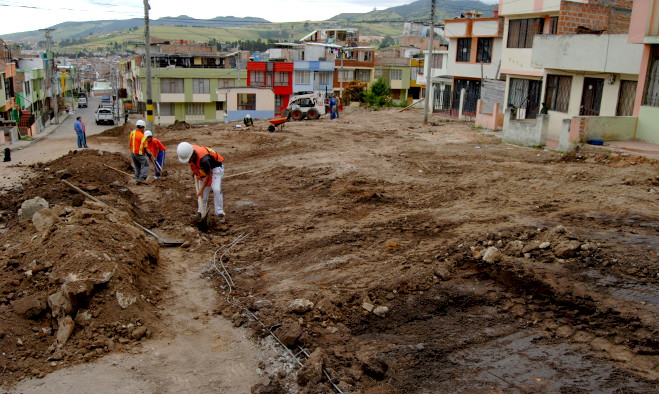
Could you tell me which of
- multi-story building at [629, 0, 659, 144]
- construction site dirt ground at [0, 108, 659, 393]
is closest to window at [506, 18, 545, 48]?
multi-story building at [629, 0, 659, 144]

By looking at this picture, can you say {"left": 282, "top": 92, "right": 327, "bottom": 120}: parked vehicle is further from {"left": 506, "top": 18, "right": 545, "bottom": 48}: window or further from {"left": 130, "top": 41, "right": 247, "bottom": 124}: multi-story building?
{"left": 130, "top": 41, "right": 247, "bottom": 124}: multi-story building

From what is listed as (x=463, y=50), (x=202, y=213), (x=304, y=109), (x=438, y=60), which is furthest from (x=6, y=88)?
(x=202, y=213)

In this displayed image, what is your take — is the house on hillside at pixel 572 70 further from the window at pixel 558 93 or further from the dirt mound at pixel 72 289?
the dirt mound at pixel 72 289

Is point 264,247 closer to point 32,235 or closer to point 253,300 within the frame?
point 253,300

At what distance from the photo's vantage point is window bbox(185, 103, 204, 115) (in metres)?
56.0

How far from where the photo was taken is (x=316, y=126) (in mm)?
28562

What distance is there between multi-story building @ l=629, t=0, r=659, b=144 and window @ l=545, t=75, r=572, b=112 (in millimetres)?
4055

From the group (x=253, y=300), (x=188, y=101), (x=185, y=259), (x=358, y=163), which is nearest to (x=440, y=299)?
(x=253, y=300)

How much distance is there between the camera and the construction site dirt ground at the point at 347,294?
5254mm

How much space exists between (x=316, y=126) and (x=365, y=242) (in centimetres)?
2035

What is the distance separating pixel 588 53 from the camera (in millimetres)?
18828

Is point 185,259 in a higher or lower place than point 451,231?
lower

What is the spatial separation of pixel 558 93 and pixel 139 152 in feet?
51.3

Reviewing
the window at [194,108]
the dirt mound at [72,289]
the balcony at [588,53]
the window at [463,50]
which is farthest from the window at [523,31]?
the window at [194,108]
